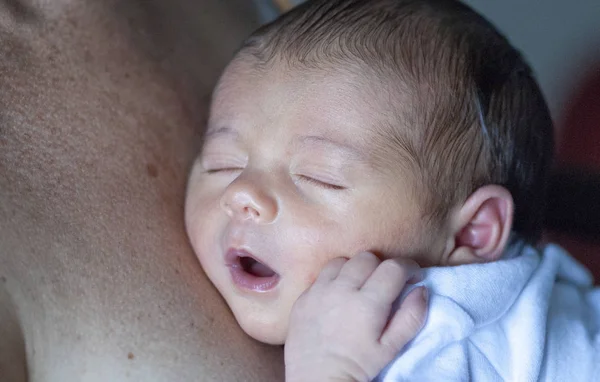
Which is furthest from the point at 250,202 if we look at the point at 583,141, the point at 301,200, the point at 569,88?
the point at 569,88

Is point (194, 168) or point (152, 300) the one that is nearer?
point (152, 300)

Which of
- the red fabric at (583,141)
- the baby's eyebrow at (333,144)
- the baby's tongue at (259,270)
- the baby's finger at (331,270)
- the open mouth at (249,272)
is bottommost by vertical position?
the red fabric at (583,141)

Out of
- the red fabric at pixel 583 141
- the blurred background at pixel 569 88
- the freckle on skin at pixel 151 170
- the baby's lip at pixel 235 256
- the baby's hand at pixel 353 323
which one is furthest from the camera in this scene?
the red fabric at pixel 583 141

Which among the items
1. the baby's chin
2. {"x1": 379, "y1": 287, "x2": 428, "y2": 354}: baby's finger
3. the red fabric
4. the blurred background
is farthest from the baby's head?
the red fabric

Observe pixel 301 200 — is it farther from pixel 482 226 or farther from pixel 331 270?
pixel 482 226

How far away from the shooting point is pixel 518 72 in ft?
3.34

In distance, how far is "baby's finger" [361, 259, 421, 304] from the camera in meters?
0.80

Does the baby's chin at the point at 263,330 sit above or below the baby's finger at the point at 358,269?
below

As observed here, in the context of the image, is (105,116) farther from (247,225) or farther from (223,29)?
(223,29)

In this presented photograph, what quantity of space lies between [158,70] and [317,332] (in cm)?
58

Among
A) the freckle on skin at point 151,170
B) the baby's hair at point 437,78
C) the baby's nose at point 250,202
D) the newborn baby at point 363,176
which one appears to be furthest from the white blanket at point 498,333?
the freckle on skin at point 151,170

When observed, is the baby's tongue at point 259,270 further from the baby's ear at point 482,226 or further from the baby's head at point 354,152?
the baby's ear at point 482,226

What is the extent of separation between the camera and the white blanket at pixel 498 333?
796 millimetres

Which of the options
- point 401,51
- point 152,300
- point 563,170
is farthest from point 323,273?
point 563,170
